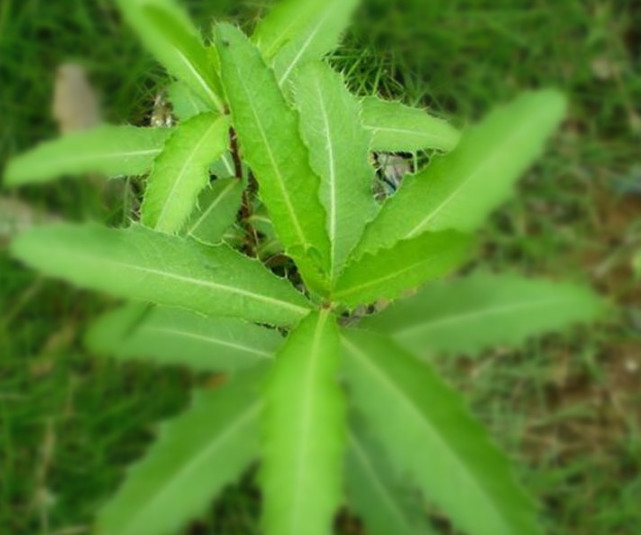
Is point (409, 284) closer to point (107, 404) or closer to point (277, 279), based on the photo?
point (277, 279)

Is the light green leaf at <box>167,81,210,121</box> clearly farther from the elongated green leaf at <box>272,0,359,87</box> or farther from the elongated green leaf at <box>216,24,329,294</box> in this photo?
the elongated green leaf at <box>216,24,329,294</box>

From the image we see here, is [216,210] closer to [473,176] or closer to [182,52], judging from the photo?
[182,52]

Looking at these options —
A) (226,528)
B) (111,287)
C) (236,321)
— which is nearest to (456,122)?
(236,321)

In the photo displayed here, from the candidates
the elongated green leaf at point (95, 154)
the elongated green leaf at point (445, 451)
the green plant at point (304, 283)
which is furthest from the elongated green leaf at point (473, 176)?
the elongated green leaf at point (95, 154)

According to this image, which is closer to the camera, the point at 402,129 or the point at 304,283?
the point at 304,283

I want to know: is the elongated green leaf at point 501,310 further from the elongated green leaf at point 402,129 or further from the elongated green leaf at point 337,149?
the elongated green leaf at point 402,129

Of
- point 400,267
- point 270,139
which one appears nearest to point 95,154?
point 270,139

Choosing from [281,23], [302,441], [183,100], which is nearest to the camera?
[302,441]
